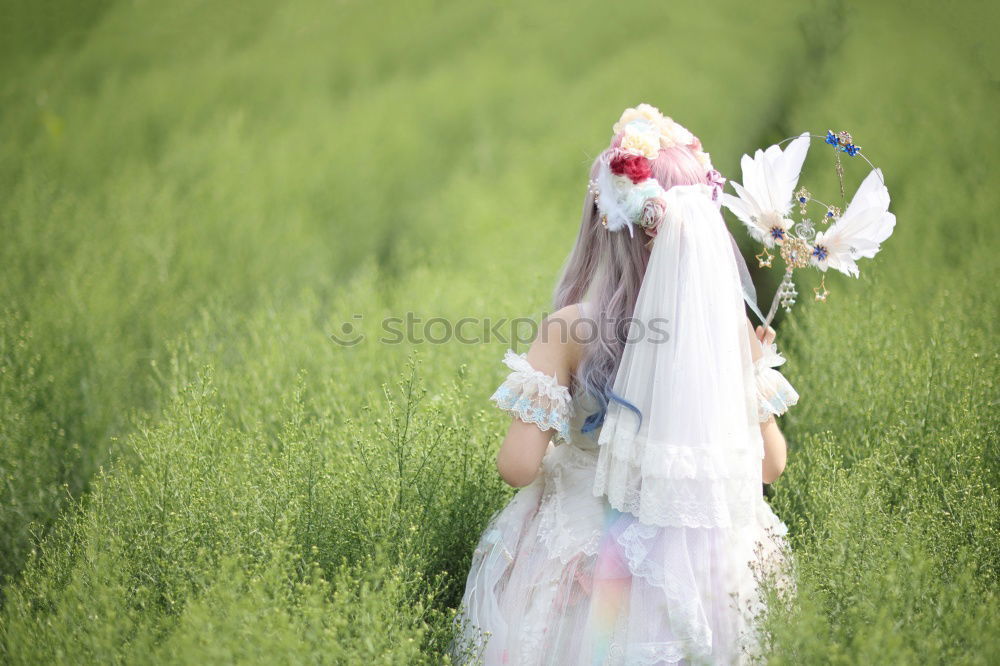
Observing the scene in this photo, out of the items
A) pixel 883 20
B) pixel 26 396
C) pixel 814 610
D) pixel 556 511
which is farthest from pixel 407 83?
pixel 814 610

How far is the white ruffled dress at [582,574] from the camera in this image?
4.69 ft

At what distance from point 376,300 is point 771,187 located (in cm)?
190

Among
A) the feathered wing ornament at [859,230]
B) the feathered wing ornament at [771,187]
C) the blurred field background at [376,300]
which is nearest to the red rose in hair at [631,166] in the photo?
the feathered wing ornament at [771,187]

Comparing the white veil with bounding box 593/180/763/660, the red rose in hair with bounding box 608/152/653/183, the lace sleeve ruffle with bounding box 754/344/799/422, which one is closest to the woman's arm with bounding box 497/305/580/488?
the white veil with bounding box 593/180/763/660

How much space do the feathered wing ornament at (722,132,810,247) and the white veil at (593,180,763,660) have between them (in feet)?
0.28

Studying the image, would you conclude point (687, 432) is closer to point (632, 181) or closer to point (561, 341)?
point (561, 341)

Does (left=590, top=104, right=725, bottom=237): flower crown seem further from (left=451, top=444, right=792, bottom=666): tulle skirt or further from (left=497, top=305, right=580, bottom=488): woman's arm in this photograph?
(left=451, top=444, right=792, bottom=666): tulle skirt

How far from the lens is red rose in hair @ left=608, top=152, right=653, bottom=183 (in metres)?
1.41

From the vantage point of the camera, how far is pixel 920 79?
363 centimetres

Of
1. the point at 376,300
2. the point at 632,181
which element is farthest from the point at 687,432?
the point at 376,300

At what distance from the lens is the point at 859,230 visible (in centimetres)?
147

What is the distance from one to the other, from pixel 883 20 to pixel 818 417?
7.35ft

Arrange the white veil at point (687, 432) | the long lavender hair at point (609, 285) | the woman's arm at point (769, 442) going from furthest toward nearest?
the woman's arm at point (769, 442), the long lavender hair at point (609, 285), the white veil at point (687, 432)

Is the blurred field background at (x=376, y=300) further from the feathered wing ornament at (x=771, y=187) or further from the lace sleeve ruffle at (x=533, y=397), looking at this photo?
the feathered wing ornament at (x=771, y=187)
